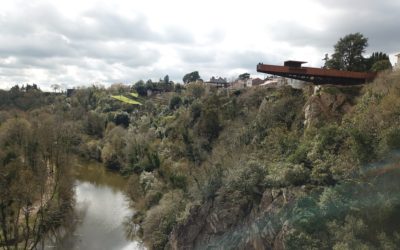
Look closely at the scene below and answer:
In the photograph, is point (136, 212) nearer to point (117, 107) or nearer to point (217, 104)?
point (217, 104)

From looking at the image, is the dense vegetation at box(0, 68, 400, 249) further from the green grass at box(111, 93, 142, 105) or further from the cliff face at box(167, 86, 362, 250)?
the green grass at box(111, 93, 142, 105)

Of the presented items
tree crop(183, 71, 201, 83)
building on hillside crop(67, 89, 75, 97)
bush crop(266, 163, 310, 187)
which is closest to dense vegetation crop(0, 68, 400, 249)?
bush crop(266, 163, 310, 187)

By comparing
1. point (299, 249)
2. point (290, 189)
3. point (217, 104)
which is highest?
point (217, 104)

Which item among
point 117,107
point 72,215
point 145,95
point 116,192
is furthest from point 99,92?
point 72,215

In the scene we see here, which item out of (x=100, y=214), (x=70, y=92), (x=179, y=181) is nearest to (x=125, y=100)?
(x=70, y=92)

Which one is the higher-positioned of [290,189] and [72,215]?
[290,189]

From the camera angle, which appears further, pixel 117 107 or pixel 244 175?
pixel 117 107
